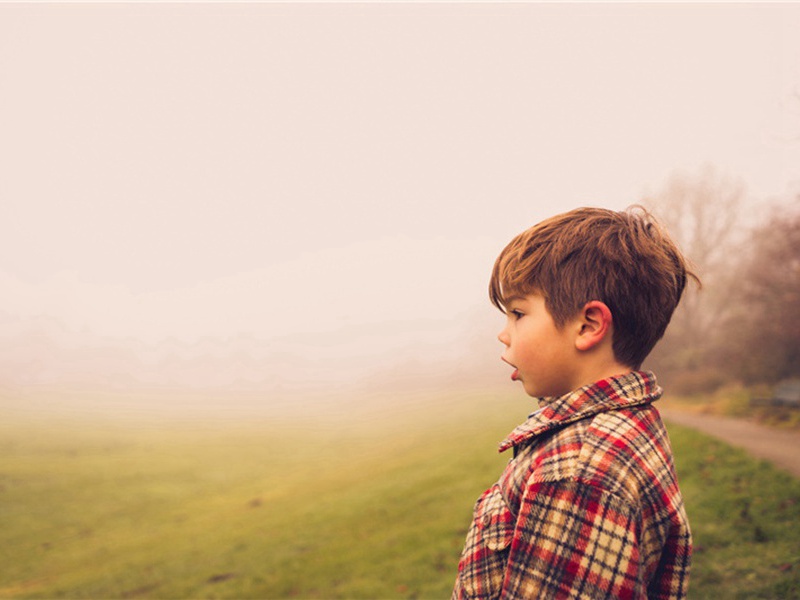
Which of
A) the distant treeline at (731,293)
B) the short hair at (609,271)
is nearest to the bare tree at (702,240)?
the distant treeline at (731,293)

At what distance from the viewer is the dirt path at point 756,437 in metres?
7.78

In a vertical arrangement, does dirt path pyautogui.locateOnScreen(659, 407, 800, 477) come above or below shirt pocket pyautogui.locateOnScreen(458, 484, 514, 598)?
below

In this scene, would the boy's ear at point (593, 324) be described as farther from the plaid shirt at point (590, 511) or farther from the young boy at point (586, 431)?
the plaid shirt at point (590, 511)

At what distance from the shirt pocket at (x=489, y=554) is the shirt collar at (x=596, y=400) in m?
0.25

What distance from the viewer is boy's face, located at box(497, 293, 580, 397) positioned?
1.73 meters

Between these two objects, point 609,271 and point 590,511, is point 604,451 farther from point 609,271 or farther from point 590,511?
point 609,271

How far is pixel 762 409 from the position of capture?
1287 cm

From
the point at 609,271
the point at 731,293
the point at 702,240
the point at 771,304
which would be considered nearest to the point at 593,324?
the point at 609,271

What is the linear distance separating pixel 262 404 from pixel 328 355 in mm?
20598

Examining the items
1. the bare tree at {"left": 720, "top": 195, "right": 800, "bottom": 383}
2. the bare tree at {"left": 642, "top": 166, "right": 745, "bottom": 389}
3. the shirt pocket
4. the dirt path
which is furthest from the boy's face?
the bare tree at {"left": 642, "top": 166, "right": 745, "bottom": 389}

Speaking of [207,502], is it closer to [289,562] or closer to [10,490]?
[10,490]

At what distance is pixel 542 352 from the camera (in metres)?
1.74

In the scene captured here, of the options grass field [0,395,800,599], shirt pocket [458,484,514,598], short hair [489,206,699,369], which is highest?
short hair [489,206,699,369]

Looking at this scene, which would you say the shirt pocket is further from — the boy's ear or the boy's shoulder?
the boy's ear
